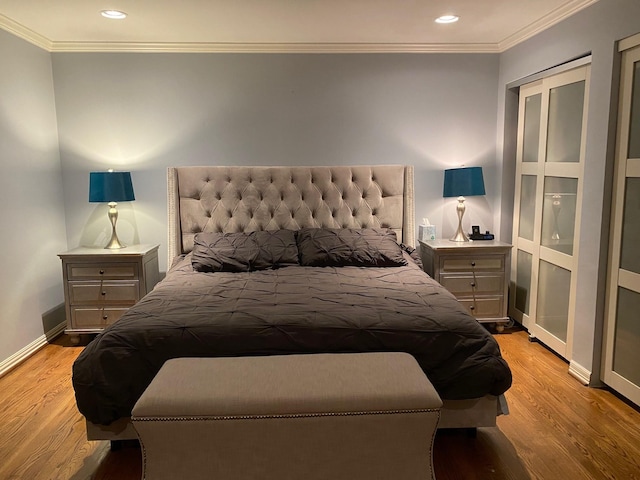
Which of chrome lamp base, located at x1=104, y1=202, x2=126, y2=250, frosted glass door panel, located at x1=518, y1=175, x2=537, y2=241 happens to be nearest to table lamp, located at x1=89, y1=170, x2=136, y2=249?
chrome lamp base, located at x1=104, y1=202, x2=126, y2=250

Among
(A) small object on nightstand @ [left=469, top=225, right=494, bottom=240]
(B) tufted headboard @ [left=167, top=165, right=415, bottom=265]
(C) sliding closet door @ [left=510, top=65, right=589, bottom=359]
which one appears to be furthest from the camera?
(A) small object on nightstand @ [left=469, top=225, right=494, bottom=240]

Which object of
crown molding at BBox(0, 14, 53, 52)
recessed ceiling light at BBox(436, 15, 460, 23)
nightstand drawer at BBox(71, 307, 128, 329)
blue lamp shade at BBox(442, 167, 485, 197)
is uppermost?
recessed ceiling light at BBox(436, 15, 460, 23)

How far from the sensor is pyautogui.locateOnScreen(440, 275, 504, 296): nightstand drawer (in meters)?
3.97

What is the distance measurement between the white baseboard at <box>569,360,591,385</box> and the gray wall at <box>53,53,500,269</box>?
1.73 m

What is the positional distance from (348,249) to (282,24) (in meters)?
1.69

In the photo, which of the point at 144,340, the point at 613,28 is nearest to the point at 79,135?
the point at 144,340

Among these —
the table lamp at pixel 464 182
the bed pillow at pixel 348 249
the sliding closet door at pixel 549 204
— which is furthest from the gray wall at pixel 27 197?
the sliding closet door at pixel 549 204

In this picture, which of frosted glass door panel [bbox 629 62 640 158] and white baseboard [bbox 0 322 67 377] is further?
white baseboard [bbox 0 322 67 377]

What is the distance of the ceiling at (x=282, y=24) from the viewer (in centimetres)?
314

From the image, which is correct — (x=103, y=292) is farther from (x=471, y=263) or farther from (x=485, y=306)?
(x=485, y=306)

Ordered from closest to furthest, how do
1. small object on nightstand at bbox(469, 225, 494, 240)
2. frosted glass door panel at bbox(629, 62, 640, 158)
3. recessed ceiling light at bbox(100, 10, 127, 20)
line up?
frosted glass door panel at bbox(629, 62, 640, 158), recessed ceiling light at bbox(100, 10, 127, 20), small object on nightstand at bbox(469, 225, 494, 240)

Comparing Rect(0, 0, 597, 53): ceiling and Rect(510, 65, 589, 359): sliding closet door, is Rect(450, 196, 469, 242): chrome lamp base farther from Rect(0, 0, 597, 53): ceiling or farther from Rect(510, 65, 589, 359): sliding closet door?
Rect(0, 0, 597, 53): ceiling

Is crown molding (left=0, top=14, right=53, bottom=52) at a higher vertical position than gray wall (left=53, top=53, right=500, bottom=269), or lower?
higher

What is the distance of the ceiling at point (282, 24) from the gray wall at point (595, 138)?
0.51 ft
